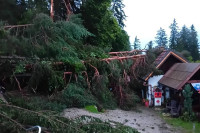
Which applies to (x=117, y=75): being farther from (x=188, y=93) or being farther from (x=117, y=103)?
(x=188, y=93)

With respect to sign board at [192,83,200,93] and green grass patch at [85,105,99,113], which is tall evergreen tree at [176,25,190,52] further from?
green grass patch at [85,105,99,113]

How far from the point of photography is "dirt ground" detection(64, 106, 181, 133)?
8.64m

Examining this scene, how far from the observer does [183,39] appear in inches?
1476

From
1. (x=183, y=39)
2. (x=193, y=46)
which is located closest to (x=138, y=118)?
(x=193, y=46)

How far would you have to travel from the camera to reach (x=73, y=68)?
36.0 ft

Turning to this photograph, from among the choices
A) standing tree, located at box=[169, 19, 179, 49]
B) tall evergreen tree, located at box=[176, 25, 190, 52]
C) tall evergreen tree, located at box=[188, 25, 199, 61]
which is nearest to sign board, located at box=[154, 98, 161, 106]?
tall evergreen tree, located at box=[176, 25, 190, 52]

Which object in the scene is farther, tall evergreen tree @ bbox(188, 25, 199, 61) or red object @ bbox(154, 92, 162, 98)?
tall evergreen tree @ bbox(188, 25, 199, 61)

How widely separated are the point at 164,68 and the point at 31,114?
12.0 metres

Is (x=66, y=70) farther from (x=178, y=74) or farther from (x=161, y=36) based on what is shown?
(x=161, y=36)

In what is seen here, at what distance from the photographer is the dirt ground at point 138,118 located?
864cm

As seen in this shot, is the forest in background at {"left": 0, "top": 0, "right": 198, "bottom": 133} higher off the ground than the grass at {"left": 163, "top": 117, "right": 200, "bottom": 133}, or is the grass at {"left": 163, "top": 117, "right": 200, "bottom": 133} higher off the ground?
the forest in background at {"left": 0, "top": 0, "right": 198, "bottom": 133}

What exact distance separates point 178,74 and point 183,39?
27.9 metres

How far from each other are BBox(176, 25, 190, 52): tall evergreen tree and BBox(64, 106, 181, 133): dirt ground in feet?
83.6

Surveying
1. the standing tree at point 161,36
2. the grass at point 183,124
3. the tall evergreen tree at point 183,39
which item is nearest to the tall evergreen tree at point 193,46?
the tall evergreen tree at point 183,39
